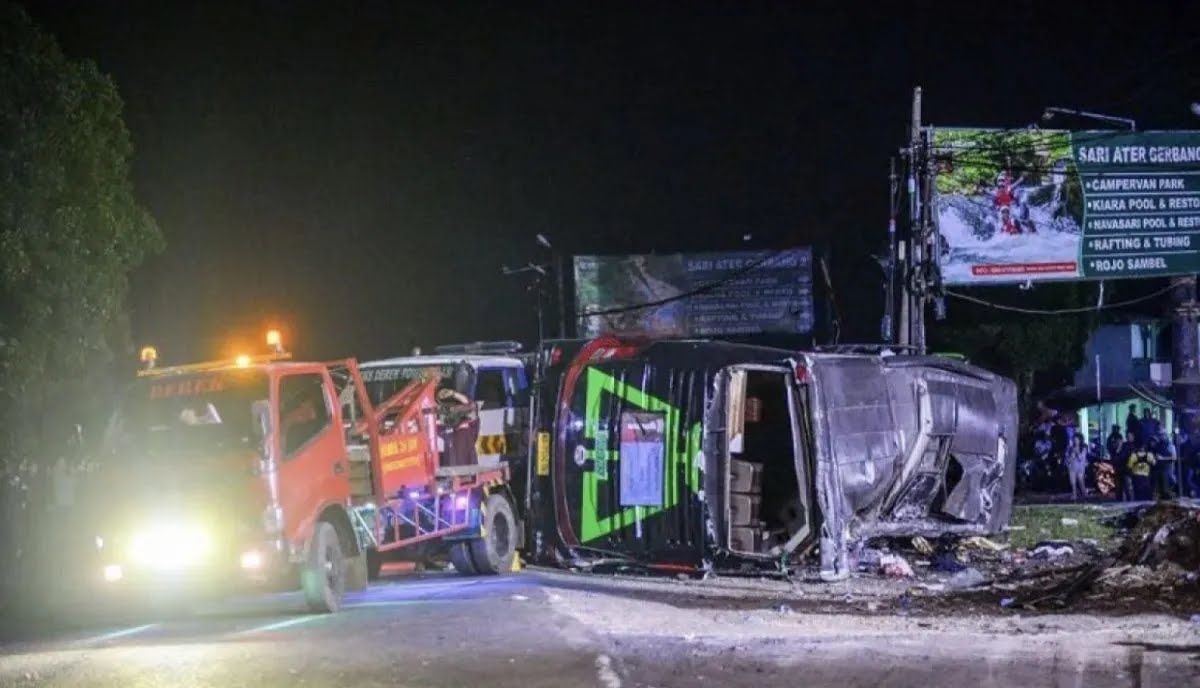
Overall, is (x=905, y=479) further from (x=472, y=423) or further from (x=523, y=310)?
(x=523, y=310)

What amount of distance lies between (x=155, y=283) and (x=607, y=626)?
27.6 meters

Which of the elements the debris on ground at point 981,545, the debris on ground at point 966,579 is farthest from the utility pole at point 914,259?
the debris on ground at point 966,579

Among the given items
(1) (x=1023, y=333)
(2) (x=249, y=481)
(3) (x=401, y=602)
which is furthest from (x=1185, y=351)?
(2) (x=249, y=481)

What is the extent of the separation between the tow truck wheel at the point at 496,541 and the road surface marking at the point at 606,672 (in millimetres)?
5900

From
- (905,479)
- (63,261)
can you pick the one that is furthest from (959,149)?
(63,261)

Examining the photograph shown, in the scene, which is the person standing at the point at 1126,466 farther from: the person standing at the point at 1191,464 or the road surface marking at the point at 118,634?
the road surface marking at the point at 118,634

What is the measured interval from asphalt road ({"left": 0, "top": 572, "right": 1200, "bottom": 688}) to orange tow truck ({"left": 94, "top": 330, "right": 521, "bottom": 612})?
54 centimetres

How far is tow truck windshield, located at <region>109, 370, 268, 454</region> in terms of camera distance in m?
12.3

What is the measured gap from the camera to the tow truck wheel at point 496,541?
1552cm

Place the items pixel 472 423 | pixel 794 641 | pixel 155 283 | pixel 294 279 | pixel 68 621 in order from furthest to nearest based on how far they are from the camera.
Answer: pixel 294 279 → pixel 155 283 → pixel 472 423 → pixel 68 621 → pixel 794 641

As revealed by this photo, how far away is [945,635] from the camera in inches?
418

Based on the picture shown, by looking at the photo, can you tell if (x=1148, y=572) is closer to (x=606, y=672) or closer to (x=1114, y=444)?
(x=606, y=672)

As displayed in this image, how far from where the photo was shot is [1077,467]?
87.9ft

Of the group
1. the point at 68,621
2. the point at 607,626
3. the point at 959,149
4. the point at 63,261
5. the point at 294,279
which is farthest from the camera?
the point at 294,279
